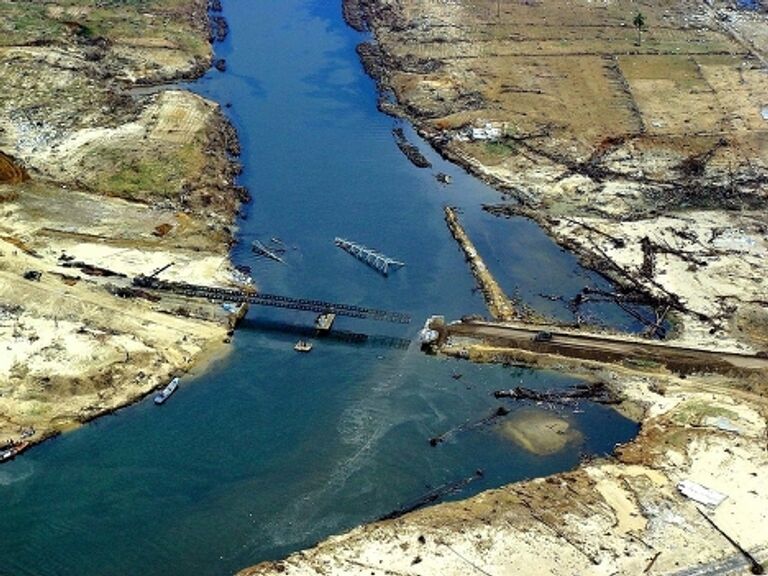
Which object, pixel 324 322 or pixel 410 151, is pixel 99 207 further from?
pixel 410 151

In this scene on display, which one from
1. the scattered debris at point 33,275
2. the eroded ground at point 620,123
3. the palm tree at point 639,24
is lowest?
the scattered debris at point 33,275

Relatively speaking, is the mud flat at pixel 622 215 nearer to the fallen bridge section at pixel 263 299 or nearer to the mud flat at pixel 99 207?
the fallen bridge section at pixel 263 299

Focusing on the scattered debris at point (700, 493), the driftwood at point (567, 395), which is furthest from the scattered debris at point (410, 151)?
the scattered debris at point (700, 493)

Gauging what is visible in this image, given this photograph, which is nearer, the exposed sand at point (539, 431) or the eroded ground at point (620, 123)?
the exposed sand at point (539, 431)

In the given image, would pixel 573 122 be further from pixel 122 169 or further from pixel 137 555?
pixel 137 555

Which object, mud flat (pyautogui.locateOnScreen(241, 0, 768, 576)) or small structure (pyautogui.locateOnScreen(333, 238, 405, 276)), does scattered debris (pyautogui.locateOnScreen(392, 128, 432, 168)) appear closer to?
mud flat (pyautogui.locateOnScreen(241, 0, 768, 576))

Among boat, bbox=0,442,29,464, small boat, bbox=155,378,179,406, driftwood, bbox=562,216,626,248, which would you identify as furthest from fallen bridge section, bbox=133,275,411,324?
driftwood, bbox=562,216,626,248

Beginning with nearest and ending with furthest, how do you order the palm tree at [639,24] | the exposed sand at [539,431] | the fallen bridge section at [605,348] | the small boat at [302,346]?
the exposed sand at [539,431] < the fallen bridge section at [605,348] < the small boat at [302,346] < the palm tree at [639,24]

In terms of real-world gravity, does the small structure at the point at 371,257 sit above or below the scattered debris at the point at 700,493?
above
